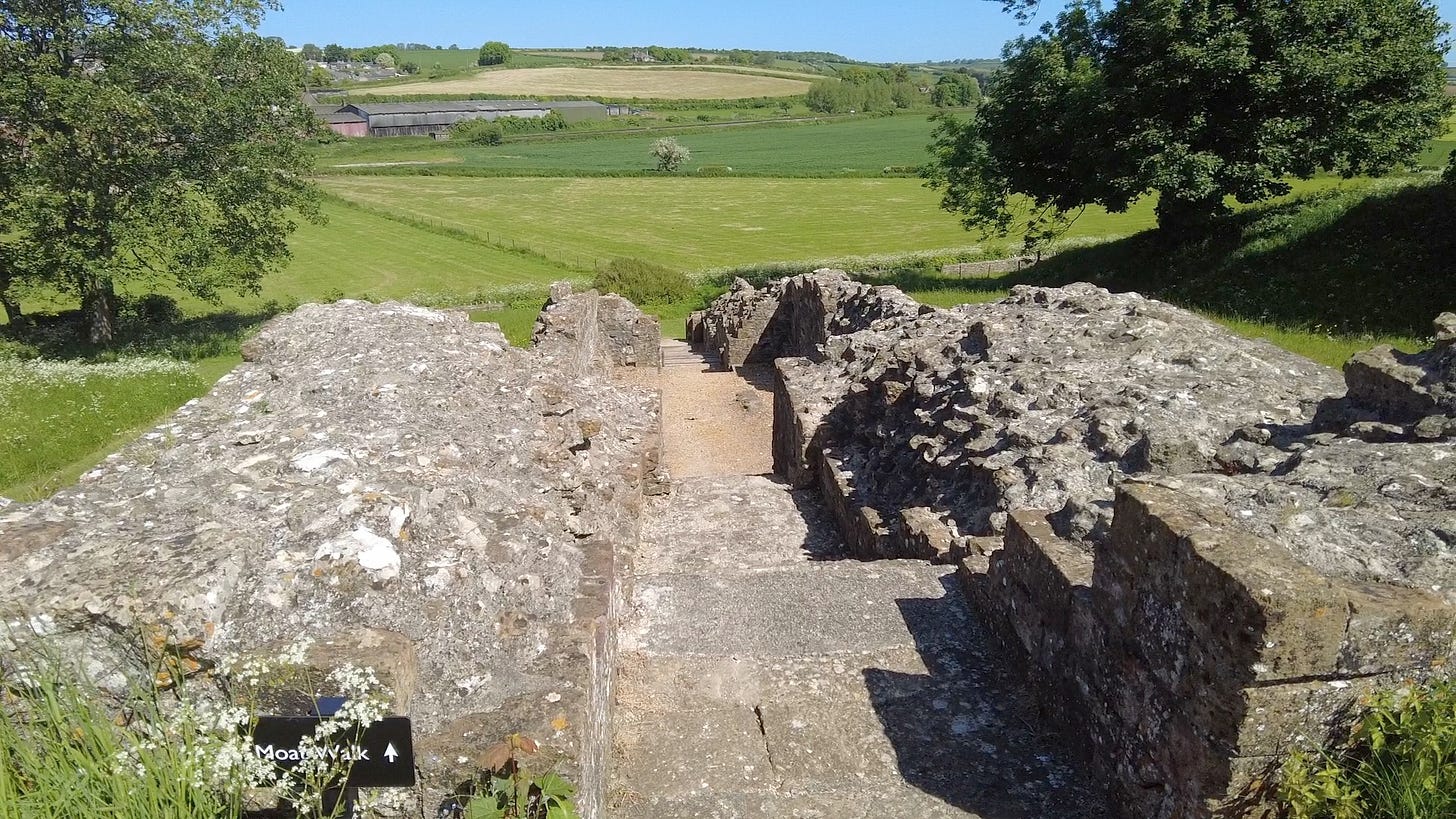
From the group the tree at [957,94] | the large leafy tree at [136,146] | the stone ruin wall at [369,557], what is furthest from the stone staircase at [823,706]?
the tree at [957,94]

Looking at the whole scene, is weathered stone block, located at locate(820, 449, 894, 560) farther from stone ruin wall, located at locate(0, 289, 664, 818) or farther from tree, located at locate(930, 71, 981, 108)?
tree, located at locate(930, 71, 981, 108)

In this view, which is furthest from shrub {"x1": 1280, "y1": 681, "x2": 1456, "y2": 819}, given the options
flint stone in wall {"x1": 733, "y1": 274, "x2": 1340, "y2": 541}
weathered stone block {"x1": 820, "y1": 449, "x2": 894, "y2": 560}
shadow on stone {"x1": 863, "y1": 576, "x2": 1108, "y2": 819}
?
weathered stone block {"x1": 820, "y1": 449, "x2": 894, "y2": 560}

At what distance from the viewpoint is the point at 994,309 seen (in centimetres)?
1180

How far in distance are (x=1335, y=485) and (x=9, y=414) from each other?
17.7m

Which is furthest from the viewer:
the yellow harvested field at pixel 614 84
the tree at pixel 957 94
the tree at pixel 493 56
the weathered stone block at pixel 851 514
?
the tree at pixel 493 56

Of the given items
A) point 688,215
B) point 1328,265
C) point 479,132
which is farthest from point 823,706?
point 479,132

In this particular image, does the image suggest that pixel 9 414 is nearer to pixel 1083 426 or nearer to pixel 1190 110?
pixel 1083 426

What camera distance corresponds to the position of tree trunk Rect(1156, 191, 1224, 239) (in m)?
21.1

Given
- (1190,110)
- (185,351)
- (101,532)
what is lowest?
(185,351)

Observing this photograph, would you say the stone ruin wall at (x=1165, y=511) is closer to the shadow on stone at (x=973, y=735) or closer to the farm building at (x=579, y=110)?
the shadow on stone at (x=973, y=735)

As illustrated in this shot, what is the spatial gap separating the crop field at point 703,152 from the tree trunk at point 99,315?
47.4 m

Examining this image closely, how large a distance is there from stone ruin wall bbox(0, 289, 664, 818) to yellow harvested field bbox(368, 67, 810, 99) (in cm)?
13350

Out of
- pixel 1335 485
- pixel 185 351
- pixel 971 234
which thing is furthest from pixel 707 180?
pixel 1335 485

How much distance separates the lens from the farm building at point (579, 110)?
118125 millimetres
